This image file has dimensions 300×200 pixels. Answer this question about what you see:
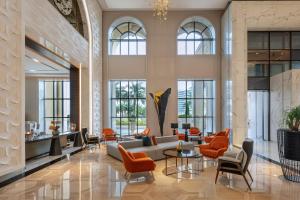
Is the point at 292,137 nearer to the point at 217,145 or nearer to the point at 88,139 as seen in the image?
the point at 217,145

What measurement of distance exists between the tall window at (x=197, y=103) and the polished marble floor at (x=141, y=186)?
6881 millimetres

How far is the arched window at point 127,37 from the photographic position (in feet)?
44.4

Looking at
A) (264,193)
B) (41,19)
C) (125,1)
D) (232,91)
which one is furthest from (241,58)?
(41,19)

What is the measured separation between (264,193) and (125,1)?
424 inches

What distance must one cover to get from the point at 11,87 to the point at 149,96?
339 inches

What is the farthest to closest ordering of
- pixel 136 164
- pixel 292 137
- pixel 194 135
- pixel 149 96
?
1. pixel 149 96
2. pixel 194 135
3. pixel 136 164
4. pixel 292 137

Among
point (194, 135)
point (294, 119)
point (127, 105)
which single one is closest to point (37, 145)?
point (127, 105)

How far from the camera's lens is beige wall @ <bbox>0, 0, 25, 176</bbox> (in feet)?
15.8

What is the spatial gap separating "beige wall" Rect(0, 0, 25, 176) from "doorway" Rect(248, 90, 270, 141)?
1103cm

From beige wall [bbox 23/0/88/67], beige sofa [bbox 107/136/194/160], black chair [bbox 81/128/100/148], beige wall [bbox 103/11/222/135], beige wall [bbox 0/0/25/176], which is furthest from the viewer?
beige wall [bbox 103/11/222/135]

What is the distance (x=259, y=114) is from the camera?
1366 centimetres

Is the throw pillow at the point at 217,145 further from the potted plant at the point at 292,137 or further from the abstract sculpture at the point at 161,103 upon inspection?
the abstract sculpture at the point at 161,103

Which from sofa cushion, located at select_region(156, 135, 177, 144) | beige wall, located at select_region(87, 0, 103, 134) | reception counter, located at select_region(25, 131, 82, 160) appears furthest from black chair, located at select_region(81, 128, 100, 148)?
sofa cushion, located at select_region(156, 135, 177, 144)

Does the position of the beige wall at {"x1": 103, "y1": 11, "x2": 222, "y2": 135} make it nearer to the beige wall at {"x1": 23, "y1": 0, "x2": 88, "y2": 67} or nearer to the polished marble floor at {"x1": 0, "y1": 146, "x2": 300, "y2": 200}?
the beige wall at {"x1": 23, "y1": 0, "x2": 88, "y2": 67}
